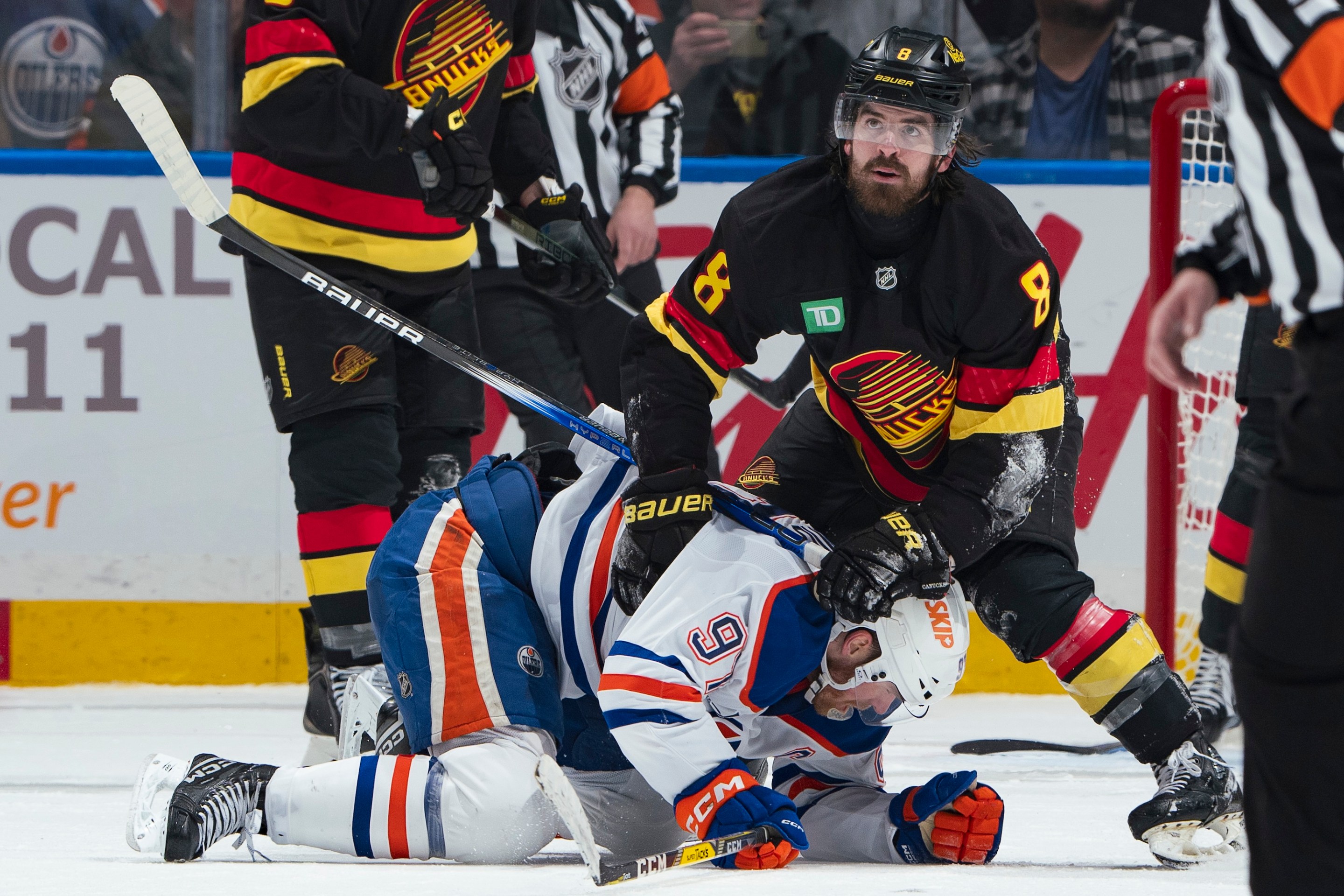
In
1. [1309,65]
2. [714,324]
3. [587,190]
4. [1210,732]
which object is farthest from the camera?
[587,190]

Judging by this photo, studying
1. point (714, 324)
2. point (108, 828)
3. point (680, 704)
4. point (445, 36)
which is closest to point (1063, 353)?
point (714, 324)

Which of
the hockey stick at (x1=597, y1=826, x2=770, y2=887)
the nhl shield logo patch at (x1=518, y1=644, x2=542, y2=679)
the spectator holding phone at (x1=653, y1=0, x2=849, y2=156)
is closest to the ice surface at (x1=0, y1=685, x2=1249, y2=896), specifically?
the hockey stick at (x1=597, y1=826, x2=770, y2=887)

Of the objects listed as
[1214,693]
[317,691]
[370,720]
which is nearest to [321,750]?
[317,691]

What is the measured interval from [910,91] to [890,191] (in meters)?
0.13

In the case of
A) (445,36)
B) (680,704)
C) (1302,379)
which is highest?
(445,36)

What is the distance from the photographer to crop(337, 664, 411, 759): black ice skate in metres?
2.40

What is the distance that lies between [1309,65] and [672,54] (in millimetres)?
2827

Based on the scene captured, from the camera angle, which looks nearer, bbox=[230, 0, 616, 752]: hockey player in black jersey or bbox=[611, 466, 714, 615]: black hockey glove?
bbox=[611, 466, 714, 615]: black hockey glove

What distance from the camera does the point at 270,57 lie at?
104 inches

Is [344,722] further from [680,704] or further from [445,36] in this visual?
[445,36]

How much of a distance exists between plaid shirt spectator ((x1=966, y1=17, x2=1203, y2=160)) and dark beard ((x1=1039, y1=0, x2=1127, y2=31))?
0.09 ft

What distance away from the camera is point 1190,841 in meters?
2.03

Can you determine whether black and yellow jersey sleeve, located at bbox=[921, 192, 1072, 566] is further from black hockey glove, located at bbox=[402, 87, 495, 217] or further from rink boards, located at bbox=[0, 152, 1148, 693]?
rink boards, located at bbox=[0, 152, 1148, 693]

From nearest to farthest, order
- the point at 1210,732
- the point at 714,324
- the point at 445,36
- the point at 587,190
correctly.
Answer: the point at 714,324 → the point at 445,36 → the point at 1210,732 → the point at 587,190
